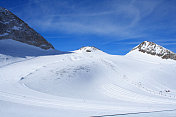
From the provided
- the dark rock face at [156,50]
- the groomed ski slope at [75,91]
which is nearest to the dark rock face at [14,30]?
the groomed ski slope at [75,91]

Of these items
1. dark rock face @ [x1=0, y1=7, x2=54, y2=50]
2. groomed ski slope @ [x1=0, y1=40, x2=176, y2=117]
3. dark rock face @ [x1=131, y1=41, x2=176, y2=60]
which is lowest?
groomed ski slope @ [x1=0, y1=40, x2=176, y2=117]

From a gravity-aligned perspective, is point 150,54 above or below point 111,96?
above

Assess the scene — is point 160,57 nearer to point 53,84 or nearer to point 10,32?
point 53,84

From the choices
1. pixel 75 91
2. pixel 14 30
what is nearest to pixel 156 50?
pixel 75 91

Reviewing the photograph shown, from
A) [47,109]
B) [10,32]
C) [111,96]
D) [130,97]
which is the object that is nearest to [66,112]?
[47,109]

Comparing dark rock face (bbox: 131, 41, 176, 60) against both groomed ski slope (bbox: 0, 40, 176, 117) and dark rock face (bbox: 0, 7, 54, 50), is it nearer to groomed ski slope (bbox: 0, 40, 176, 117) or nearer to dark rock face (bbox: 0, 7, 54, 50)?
groomed ski slope (bbox: 0, 40, 176, 117)

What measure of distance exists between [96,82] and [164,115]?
6.47m

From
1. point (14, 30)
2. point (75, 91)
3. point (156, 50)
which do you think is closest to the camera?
point (75, 91)

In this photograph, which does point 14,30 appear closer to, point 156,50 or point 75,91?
point 75,91

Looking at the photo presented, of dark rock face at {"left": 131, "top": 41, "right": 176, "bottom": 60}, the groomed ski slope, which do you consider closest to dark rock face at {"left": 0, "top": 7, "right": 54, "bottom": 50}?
the groomed ski slope

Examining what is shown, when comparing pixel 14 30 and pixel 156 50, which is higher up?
pixel 14 30

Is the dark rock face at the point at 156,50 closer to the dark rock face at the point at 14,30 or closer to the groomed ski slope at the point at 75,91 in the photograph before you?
the groomed ski slope at the point at 75,91

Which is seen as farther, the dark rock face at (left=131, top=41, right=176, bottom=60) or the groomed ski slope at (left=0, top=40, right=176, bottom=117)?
the dark rock face at (left=131, top=41, right=176, bottom=60)

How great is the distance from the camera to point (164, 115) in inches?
107
